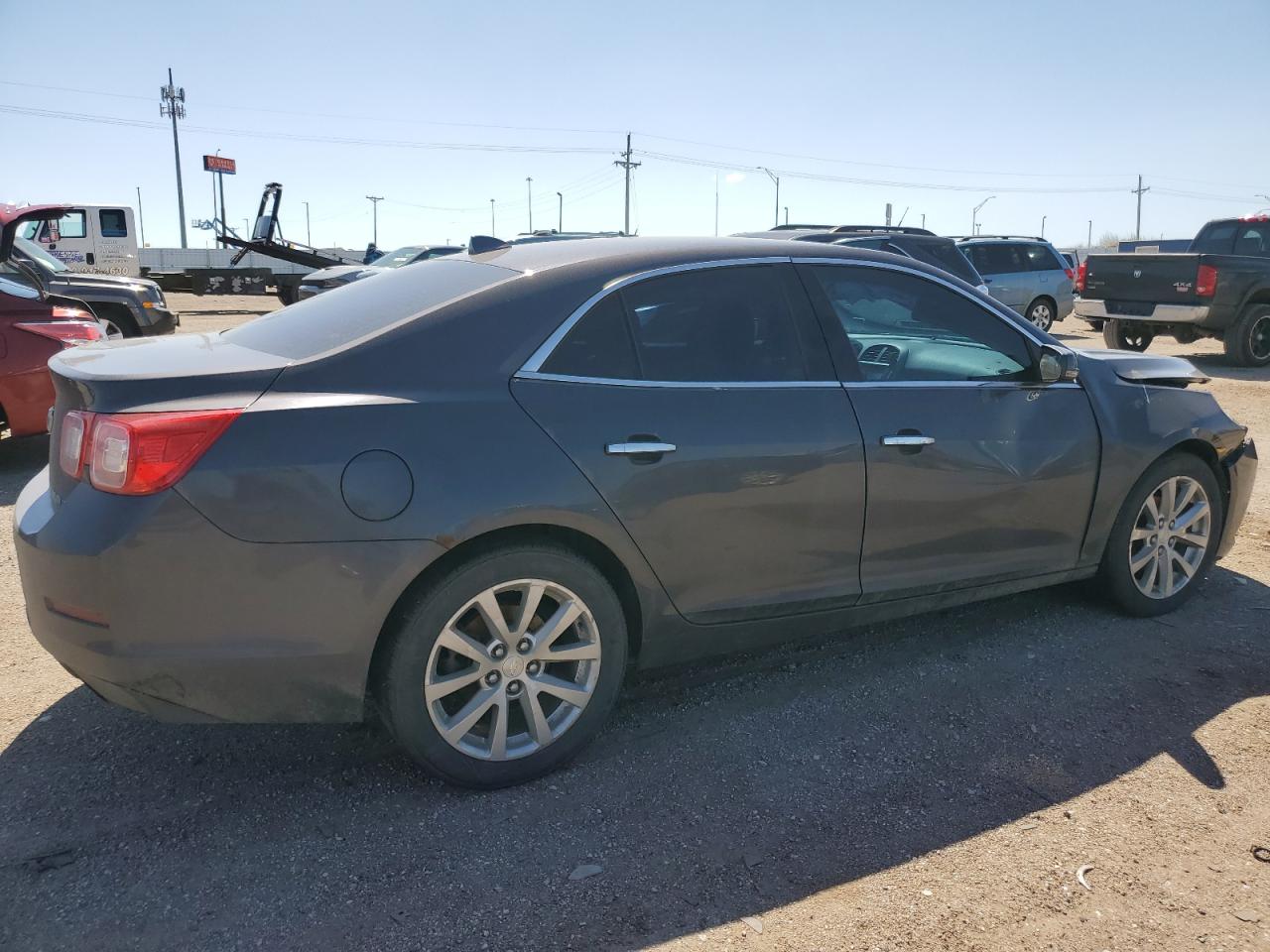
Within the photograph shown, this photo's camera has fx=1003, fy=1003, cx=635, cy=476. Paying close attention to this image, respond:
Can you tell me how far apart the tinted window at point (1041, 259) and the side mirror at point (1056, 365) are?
14664mm

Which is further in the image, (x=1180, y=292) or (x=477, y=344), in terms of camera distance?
(x=1180, y=292)

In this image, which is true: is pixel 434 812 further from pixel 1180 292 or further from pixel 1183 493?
pixel 1180 292

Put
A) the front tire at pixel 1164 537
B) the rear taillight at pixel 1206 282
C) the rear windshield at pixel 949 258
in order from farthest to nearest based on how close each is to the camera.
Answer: the rear taillight at pixel 1206 282 < the rear windshield at pixel 949 258 < the front tire at pixel 1164 537

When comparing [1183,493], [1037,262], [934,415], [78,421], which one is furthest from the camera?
[1037,262]

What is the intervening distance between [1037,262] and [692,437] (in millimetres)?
16382

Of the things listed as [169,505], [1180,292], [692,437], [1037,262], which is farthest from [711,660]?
[1037,262]

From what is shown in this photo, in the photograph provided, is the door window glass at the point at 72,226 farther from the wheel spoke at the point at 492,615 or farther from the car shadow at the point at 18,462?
the wheel spoke at the point at 492,615

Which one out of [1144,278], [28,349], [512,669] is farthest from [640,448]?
[1144,278]

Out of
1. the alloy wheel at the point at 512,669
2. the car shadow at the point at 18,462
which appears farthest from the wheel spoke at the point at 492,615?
the car shadow at the point at 18,462

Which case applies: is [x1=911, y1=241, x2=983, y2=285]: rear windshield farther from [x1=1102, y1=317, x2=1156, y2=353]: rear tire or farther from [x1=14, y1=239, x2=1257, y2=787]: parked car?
[x1=14, y1=239, x2=1257, y2=787]: parked car

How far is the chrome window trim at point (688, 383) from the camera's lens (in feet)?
9.92

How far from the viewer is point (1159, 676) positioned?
3926mm

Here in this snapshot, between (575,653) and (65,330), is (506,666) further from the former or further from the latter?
(65,330)

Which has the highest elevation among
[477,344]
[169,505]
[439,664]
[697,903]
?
[477,344]
